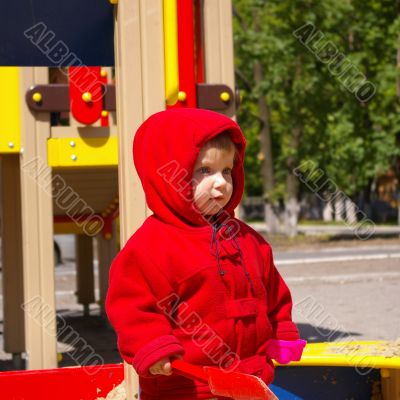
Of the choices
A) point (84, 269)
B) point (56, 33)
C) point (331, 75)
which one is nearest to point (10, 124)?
point (56, 33)

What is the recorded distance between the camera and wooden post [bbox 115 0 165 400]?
279 centimetres

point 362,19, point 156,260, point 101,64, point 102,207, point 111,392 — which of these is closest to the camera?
point 156,260

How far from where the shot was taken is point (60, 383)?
9.90 feet

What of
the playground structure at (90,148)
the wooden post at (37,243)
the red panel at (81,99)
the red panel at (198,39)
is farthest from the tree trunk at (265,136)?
the red panel at (198,39)

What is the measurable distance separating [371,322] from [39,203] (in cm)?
341

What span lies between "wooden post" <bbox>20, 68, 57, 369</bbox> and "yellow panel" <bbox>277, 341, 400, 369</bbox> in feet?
7.03

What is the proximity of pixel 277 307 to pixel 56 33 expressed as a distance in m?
1.40

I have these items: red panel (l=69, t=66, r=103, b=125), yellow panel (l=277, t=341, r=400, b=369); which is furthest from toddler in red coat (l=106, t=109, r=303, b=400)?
red panel (l=69, t=66, r=103, b=125)

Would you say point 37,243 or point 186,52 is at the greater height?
point 186,52

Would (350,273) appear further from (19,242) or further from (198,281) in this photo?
(198,281)

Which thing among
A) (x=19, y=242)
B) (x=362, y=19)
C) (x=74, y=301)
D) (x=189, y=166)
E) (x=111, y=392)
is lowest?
(x=74, y=301)

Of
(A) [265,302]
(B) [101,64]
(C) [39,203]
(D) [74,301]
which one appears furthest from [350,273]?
(A) [265,302]

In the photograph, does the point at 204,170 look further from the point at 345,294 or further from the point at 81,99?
→ the point at 345,294

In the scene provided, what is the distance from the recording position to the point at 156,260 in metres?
2.09
